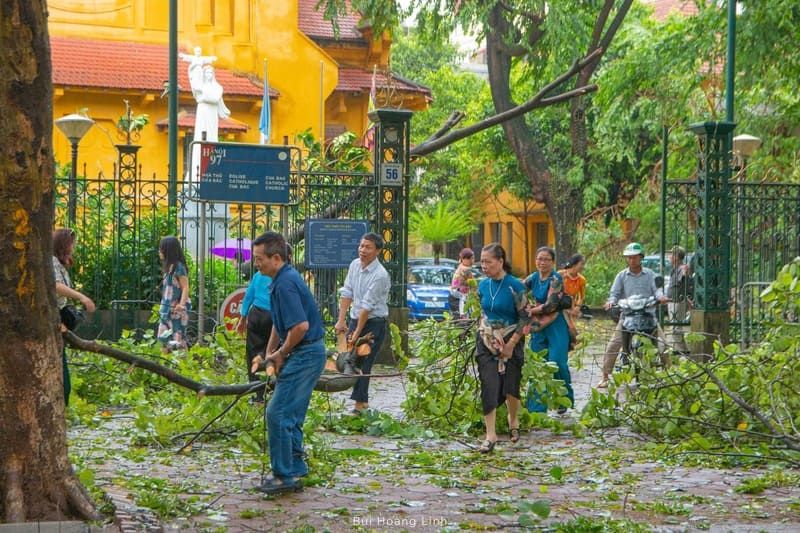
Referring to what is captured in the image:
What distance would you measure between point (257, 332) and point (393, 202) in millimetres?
6672

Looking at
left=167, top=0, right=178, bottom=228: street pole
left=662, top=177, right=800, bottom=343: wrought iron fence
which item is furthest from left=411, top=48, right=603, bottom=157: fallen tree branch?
left=167, top=0, right=178, bottom=228: street pole

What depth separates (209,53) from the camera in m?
35.2

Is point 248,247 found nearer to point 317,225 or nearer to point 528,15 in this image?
point 317,225

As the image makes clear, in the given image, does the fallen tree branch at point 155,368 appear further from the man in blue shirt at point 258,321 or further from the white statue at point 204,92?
the white statue at point 204,92

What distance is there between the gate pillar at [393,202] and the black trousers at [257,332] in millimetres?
6198

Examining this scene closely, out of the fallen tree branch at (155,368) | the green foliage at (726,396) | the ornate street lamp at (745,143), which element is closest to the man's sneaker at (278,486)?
the fallen tree branch at (155,368)

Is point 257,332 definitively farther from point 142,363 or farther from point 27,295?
point 27,295

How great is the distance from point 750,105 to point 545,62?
486cm

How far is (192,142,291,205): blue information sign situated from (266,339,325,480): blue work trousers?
674 centimetres

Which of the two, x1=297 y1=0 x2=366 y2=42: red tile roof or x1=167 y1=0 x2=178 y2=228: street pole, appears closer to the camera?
x1=167 y1=0 x2=178 y2=228: street pole

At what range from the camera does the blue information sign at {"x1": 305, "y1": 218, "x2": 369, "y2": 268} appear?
16.9 meters

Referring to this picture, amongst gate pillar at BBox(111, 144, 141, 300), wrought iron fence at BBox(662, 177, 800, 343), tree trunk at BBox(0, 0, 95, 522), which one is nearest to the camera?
tree trunk at BBox(0, 0, 95, 522)

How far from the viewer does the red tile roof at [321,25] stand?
126 ft

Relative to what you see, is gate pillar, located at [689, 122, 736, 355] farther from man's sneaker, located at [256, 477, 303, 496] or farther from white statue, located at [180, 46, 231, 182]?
white statue, located at [180, 46, 231, 182]
